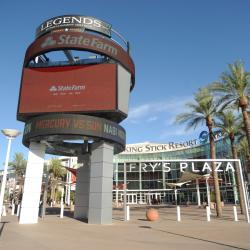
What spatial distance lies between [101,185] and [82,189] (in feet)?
22.1

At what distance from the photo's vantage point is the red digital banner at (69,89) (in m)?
23.7

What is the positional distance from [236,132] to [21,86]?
27847mm

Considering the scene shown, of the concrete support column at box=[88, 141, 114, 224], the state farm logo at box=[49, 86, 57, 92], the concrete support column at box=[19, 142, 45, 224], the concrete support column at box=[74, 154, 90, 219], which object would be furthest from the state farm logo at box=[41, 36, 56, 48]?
the concrete support column at box=[74, 154, 90, 219]

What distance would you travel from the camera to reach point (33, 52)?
2525cm

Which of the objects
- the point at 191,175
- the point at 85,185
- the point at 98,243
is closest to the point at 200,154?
the point at 191,175

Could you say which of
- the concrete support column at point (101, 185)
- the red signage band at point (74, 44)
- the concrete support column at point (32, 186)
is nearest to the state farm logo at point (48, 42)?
the red signage band at point (74, 44)

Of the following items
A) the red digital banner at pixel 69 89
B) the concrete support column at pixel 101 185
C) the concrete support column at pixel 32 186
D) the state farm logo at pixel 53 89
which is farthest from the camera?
the state farm logo at pixel 53 89

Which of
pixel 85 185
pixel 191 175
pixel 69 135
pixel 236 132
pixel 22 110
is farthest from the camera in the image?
pixel 191 175

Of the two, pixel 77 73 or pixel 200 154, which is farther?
pixel 200 154

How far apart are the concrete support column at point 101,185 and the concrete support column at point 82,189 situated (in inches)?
219

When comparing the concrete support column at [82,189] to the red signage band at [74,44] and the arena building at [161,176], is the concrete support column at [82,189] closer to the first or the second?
the red signage band at [74,44]

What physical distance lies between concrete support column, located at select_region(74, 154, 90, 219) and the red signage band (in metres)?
10.6

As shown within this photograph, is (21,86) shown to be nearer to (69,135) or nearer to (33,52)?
(33,52)

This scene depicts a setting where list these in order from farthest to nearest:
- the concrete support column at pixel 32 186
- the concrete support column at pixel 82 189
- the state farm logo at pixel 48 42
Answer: the concrete support column at pixel 82 189 → the state farm logo at pixel 48 42 → the concrete support column at pixel 32 186
